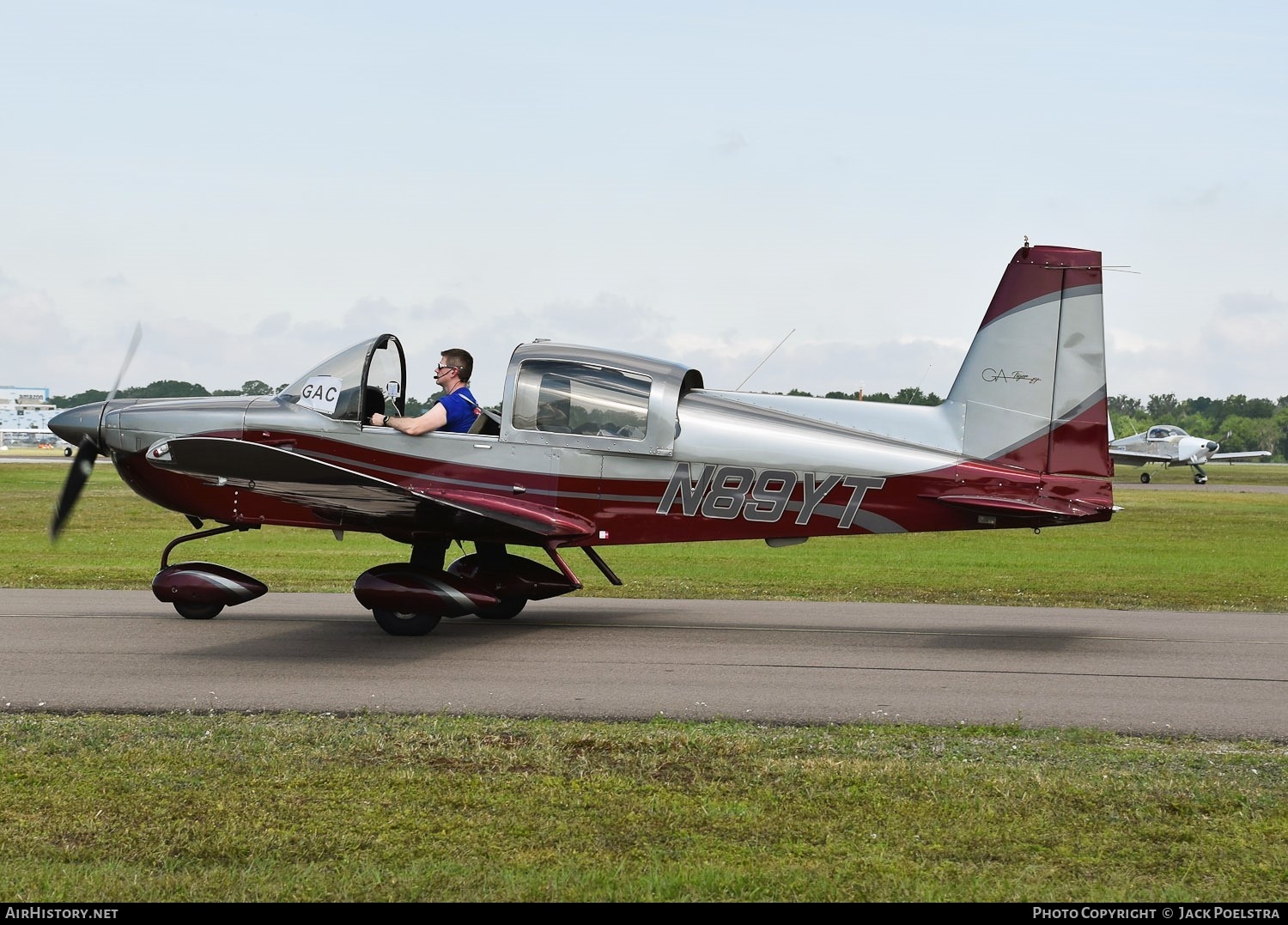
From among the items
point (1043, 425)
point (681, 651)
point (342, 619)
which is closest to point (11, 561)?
point (342, 619)

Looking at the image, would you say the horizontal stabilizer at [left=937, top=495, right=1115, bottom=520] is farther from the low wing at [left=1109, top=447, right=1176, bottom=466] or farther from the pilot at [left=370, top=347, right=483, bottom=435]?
the low wing at [left=1109, top=447, right=1176, bottom=466]

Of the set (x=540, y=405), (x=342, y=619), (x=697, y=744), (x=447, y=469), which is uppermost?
(x=540, y=405)

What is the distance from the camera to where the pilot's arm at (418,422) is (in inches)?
440

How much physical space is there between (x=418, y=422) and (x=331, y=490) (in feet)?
4.94

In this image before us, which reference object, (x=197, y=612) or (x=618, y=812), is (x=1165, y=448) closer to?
(x=197, y=612)

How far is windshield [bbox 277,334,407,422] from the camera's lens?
11.3 meters

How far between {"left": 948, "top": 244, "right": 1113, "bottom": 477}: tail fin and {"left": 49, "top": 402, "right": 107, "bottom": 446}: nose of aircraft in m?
8.25

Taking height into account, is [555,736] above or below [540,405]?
below

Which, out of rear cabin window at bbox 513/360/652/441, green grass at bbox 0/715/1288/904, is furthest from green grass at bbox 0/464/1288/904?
rear cabin window at bbox 513/360/652/441

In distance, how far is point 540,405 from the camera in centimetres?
1098

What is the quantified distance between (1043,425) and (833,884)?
22.5ft

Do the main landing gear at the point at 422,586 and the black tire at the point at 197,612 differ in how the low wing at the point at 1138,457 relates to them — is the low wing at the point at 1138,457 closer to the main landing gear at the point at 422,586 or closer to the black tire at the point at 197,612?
the main landing gear at the point at 422,586

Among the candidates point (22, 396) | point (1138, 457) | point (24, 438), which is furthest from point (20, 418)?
point (1138, 457)

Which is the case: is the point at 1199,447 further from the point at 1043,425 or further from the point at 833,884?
the point at 833,884
